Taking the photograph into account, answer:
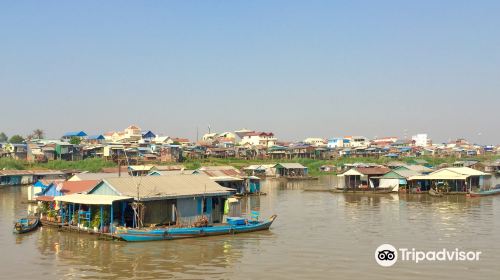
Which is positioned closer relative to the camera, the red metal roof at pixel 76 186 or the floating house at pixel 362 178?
the red metal roof at pixel 76 186

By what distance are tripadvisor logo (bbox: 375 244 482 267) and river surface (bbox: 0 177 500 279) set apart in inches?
13.3

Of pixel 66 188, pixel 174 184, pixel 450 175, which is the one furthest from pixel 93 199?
pixel 450 175

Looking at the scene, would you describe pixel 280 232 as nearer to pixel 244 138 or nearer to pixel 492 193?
pixel 492 193

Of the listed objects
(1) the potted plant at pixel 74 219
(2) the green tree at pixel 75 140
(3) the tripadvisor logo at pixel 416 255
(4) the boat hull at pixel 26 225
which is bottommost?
(3) the tripadvisor logo at pixel 416 255

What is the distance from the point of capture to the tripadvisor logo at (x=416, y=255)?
17.3m

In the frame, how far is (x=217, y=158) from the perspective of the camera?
80125 millimetres

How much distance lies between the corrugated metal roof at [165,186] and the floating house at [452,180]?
75.5ft

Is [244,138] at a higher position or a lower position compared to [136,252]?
higher

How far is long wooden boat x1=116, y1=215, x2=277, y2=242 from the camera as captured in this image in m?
19.6

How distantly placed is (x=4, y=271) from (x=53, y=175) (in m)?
37.2

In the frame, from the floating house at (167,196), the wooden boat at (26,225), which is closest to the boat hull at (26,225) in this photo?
the wooden boat at (26,225)

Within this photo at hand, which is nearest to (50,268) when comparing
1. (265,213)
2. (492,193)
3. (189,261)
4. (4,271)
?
(4,271)

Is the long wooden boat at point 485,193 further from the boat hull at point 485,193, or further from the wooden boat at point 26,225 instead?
the wooden boat at point 26,225

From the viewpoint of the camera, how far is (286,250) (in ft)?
63.2
